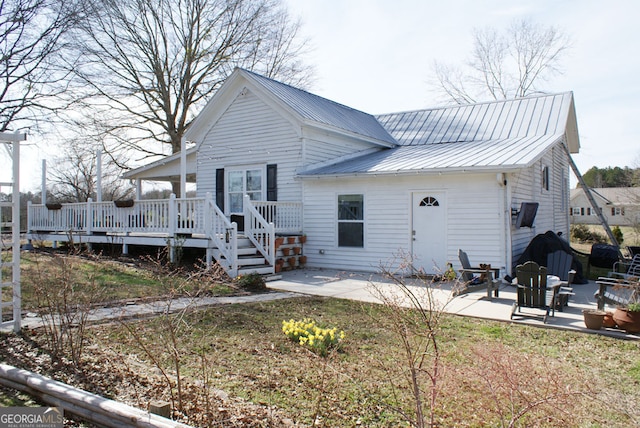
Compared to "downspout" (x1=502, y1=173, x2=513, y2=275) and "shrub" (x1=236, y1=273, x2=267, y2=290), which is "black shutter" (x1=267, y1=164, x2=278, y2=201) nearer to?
"shrub" (x1=236, y1=273, x2=267, y2=290)

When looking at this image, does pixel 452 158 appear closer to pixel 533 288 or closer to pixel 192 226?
pixel 533 288

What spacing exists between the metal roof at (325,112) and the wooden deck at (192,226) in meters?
2.96

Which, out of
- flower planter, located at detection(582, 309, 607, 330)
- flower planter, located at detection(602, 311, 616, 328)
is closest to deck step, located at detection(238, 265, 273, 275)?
flower planter, located at detection(582, 309, 607, 330)

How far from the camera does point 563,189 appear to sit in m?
18.6

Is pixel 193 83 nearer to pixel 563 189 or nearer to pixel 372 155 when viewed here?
pixel 372 155

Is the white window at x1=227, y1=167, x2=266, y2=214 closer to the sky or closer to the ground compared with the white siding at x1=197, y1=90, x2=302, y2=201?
closer to the ground

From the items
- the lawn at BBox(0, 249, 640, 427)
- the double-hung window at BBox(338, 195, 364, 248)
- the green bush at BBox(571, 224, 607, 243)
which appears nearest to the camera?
the lawn at BBox(0, 249, 640, 427)

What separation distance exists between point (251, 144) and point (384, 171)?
5057mm

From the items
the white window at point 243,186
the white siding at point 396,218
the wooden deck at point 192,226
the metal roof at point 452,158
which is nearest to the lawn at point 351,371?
the wooden deck at point 192,226

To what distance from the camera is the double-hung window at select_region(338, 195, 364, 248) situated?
13.2 m

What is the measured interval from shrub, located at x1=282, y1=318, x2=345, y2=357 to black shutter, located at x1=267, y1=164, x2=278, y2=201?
350 inches

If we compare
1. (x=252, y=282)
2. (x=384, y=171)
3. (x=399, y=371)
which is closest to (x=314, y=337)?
(x=399, y=371)

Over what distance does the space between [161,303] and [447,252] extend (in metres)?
7.10

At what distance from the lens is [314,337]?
545 cm
